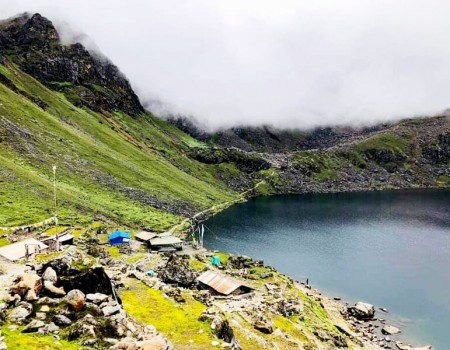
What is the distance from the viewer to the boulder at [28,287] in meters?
33.3

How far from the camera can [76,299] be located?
32.8 meters

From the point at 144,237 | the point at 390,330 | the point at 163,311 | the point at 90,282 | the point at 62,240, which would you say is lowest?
the point at 144,237

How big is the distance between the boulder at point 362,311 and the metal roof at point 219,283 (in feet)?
106

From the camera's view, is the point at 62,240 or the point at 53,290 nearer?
the point at 53,290

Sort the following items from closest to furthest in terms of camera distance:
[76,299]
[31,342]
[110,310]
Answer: [31,342], [76,299], [110,310]

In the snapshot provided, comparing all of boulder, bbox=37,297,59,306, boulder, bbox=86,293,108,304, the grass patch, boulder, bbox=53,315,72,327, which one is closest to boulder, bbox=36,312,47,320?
boulder, bbox=53,315,72,327

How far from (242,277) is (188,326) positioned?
54.5 meters

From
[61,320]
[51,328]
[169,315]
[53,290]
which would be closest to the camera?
[51,328]

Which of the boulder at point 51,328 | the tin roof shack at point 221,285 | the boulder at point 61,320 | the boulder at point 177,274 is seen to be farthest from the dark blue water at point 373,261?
the boulder at point 51,328

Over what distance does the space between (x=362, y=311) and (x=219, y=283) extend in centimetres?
3739

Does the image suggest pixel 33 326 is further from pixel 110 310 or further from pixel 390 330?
pixel 390 330

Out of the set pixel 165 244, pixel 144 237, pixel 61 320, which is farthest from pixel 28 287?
pixel 144 237

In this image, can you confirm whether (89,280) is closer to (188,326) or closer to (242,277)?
(188,326)

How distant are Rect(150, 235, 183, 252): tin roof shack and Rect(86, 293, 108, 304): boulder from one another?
79.1m
